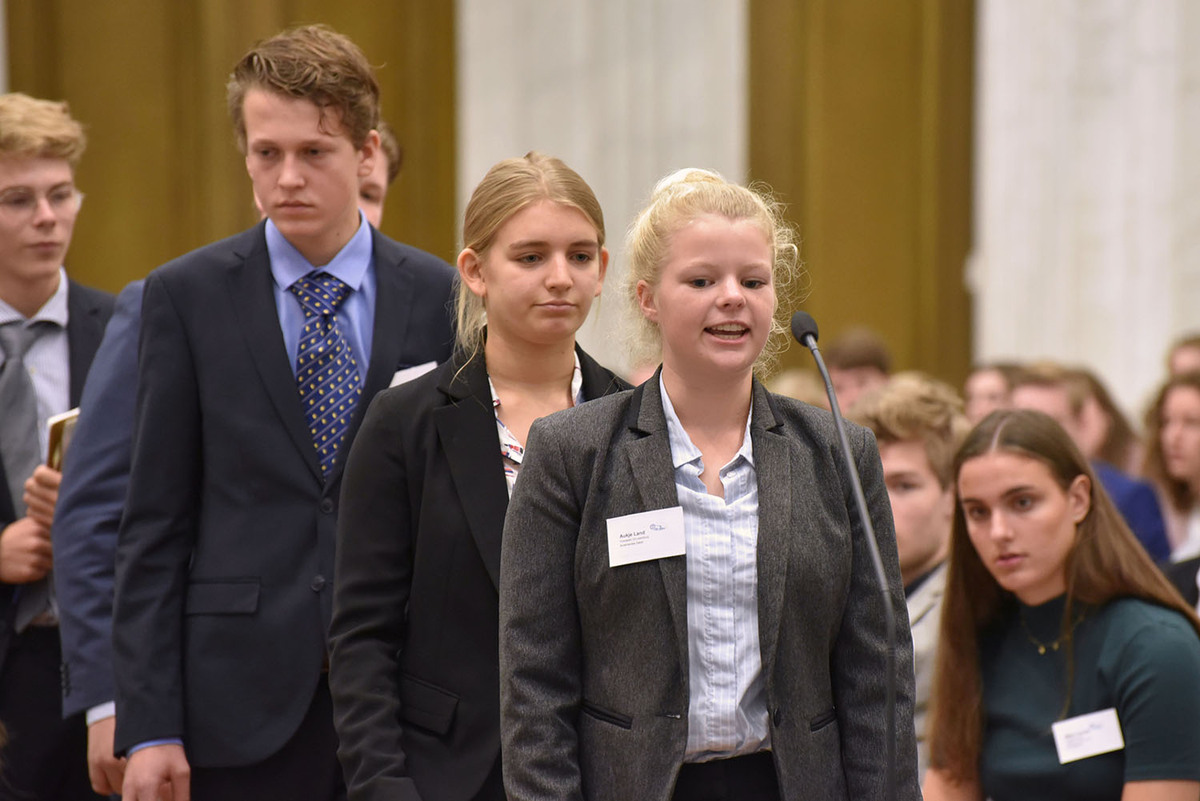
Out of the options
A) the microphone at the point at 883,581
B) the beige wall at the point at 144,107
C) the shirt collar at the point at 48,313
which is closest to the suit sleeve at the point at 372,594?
the microphone at the point at 883,581

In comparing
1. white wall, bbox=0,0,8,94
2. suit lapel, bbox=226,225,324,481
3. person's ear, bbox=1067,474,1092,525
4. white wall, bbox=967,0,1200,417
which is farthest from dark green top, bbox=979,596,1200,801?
white wall, bbox=0,0,8,94

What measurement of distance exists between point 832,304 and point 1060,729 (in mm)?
4258

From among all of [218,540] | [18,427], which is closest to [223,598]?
[218,540]

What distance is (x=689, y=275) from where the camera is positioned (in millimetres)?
1903

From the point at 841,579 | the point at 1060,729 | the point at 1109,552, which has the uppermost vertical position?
the point at 841,579

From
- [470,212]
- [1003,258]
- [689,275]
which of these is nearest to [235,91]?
[470,212]

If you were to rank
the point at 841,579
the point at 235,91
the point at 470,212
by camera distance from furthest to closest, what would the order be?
1. the point at 235,91
2. the point at 470,212
3. the point at 841,579

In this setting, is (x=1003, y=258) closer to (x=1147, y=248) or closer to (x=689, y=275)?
(x=1147, y=248)

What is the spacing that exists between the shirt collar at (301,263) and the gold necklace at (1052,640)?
1457mm

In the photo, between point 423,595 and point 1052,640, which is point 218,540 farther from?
point 1052,640

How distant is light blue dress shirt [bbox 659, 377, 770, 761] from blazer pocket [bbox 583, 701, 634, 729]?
0.08m

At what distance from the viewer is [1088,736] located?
107 inches

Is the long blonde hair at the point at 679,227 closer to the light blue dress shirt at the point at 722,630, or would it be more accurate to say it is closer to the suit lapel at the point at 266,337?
the light blue dress shirt at the point at 722,630

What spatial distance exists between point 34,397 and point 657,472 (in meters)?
1.69
